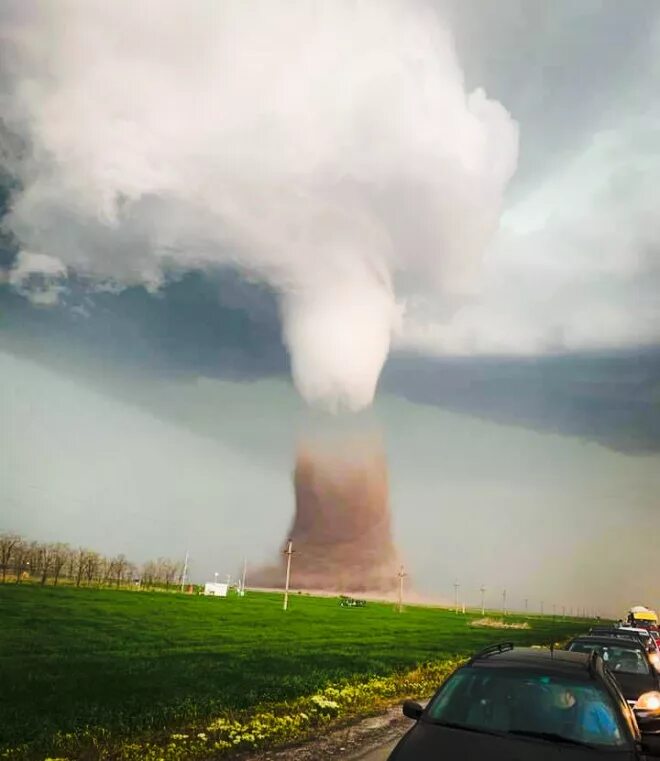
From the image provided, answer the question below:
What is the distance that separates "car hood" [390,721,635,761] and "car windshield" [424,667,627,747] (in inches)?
6.5

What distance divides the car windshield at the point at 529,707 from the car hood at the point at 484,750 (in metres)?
0.16

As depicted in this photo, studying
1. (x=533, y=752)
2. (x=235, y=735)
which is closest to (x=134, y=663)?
(x=235, y=735)

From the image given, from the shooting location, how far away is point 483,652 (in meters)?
7.59

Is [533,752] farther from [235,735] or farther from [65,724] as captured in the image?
[65,724]

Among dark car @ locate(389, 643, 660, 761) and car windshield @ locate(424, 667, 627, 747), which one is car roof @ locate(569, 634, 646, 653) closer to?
dark car @ locate(389, 643, 660, 761)

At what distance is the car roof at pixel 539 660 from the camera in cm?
684

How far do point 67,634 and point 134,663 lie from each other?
1684cm

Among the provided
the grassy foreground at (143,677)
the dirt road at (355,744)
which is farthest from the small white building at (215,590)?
the dirt road at (355,744)

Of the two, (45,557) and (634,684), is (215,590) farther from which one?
(634,684)

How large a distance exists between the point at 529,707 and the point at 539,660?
958 millimetres

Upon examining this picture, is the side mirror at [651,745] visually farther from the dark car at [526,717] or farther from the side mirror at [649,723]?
the side mirror at [649,723]

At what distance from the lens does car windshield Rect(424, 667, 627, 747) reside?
594 cm

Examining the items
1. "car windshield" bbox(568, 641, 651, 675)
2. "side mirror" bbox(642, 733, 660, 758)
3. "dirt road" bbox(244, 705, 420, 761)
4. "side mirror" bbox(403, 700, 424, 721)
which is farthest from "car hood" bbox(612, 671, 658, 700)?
"side mirror" bbox(403, 700, 424, 721)

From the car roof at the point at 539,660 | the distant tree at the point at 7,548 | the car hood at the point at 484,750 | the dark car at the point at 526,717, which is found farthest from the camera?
the distant tree at the point at 7,548
